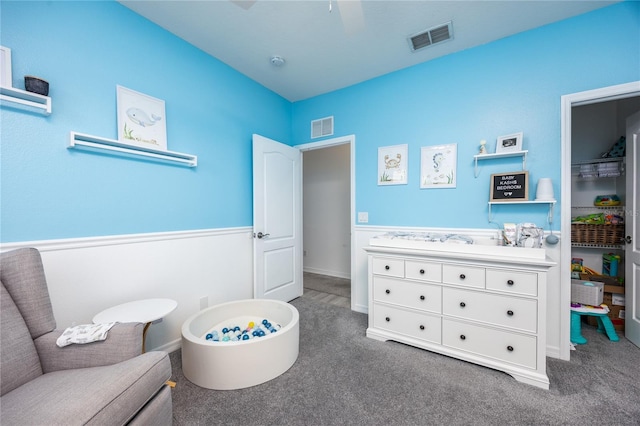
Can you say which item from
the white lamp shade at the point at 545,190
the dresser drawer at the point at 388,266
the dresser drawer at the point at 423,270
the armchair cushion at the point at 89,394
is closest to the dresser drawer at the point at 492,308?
the dresser drawer at the point at 423,270

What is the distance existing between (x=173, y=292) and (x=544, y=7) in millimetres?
3686

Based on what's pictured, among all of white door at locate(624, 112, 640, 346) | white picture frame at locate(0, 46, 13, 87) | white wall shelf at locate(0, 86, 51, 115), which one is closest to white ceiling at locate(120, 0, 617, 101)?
white picture frame at locate(0, 46, 13, 87)

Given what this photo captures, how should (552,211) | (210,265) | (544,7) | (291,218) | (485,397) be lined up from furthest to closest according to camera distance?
(291,218)
(210,265)
(552,211)
(544,7)
(485,397)

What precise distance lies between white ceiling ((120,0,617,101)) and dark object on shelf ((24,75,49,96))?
35.3 inches

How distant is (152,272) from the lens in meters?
1.94

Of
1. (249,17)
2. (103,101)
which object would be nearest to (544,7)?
(249,17)

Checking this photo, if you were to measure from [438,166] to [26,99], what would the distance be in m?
3.06

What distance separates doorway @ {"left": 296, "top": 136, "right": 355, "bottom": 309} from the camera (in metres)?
4.38

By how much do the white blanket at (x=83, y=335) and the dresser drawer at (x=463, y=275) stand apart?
2204mm

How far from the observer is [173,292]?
6.82ft

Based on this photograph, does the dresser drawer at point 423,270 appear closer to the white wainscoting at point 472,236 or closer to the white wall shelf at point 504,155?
the white wainscoting at point 472,236

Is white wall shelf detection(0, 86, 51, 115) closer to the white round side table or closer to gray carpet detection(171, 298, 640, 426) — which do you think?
the white round side table

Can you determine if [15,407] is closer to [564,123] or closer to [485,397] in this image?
[485,397]

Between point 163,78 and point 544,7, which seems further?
point 163,78
